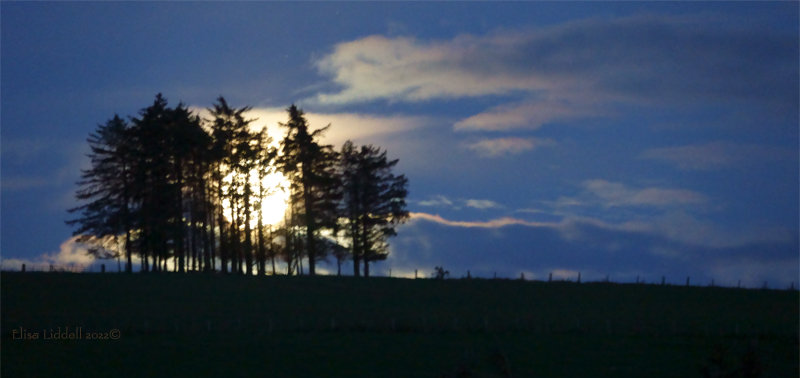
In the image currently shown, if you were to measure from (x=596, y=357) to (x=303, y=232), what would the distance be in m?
37.0

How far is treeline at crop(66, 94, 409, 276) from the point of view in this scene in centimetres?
5975

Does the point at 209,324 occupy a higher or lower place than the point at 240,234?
lower

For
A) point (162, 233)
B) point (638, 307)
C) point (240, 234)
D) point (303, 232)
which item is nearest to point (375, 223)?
point (303, 232)

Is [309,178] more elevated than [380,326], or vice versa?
[309,178]

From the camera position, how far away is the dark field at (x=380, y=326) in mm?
28828

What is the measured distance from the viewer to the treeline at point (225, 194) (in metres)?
59.8

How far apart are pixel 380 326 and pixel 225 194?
25.6 meters

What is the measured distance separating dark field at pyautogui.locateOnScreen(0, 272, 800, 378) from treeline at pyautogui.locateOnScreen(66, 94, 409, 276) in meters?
5.01

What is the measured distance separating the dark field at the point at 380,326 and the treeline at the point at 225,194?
197 inches

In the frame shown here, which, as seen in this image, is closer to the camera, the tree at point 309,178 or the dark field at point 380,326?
the dark field at point 380,326

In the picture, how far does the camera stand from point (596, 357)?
32594 mm

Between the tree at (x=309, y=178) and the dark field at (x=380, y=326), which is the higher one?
the tree at (x=309, y=178)

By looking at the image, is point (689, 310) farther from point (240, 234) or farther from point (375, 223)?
point (240, 234)

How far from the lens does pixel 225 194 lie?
6100cm
